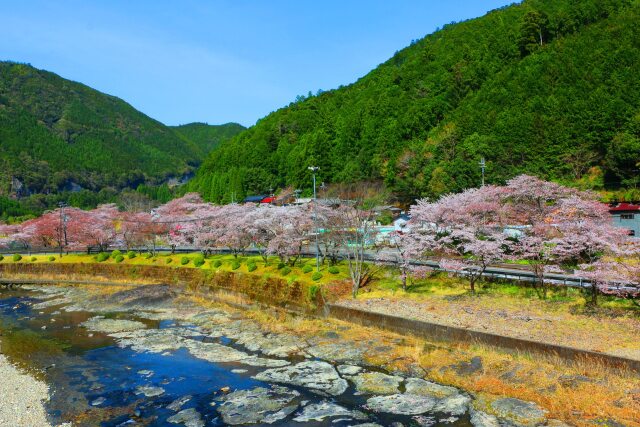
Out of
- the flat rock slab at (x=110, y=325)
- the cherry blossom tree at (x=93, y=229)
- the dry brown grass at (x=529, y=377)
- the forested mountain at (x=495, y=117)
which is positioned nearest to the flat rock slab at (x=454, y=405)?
the dry brown grass at (x=529, y=377)

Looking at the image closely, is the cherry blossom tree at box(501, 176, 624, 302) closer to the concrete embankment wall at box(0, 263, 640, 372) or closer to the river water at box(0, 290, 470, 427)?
the concrete embankment wall at box(0, 263, 640, 372)

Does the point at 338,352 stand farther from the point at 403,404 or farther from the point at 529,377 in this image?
the point at 529,377

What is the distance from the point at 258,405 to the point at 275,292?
58.7ft

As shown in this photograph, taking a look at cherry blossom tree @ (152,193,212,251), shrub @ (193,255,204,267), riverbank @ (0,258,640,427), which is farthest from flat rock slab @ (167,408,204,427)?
cherry blossom tree @ (152,193,212,251)

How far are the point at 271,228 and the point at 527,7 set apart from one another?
9210cm

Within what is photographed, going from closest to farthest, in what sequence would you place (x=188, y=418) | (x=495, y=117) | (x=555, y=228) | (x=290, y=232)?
(x=188, y=418) < (x=555, y=228) < (x=290, y=232) < (x=495, y=117)

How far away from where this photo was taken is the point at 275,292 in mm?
35719

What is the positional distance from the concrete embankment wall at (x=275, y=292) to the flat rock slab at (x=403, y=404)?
17.1ft

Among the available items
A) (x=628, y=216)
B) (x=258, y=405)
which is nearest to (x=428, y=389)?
(x=258, y=405)

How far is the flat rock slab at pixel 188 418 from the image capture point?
16672mm

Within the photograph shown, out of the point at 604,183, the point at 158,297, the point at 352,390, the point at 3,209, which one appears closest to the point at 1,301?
the point at 158,297

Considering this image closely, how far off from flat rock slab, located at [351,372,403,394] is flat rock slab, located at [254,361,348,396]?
684 millimetres

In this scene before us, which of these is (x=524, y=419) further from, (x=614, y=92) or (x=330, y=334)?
(x=614, y=92)

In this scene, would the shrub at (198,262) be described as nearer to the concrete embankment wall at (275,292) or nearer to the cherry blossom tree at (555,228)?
the concrete embankment wall at (275,292)
